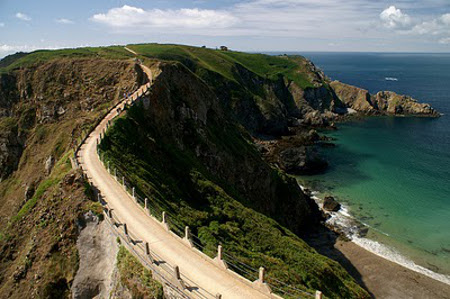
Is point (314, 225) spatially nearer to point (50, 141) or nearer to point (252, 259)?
point (252, 259)

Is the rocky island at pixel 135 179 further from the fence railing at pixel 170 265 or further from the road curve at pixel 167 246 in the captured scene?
the road curve at pixel 167 246

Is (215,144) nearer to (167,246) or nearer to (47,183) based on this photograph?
(47,183)

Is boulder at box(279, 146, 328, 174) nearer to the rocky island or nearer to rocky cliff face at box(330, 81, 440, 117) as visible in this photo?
the rocky island

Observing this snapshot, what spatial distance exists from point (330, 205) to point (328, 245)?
1279 cm

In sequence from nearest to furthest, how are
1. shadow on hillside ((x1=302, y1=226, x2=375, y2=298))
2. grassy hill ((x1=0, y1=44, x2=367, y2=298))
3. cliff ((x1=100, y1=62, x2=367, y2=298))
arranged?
grassy hill ((x1=0, y1=44, x2=367, y2=298)), cliff ((x1=100, y1=62, x2=367, y2=298)), shadow on hillside ((x1=302, y1=226, x2=375, y2=298))

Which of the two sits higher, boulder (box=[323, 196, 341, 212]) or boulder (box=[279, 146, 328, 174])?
boulder (box=[279, 146, 328, 174])

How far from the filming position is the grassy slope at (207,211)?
30.1 m

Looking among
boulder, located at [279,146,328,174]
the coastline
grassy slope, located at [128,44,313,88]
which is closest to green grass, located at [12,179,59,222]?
the coastline

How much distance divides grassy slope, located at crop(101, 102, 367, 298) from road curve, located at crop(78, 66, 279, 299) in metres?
2.28

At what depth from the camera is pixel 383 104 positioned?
153250mm

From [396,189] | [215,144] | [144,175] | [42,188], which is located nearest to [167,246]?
[144,175]

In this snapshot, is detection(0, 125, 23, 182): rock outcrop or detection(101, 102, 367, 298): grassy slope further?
detection(0, 125, 23, 182): rock outcrop

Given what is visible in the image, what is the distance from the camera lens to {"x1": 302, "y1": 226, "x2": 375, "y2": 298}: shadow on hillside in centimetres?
4864

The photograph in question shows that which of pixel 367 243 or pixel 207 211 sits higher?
pixel 207 211
